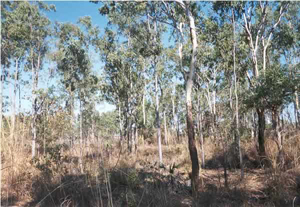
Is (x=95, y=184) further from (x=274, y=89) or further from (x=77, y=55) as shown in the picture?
(x=77, y=55)

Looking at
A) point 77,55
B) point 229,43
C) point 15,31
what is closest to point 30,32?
point 15,31

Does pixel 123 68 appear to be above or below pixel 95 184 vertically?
above

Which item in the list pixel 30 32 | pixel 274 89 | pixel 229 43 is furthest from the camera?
pixel 30 32

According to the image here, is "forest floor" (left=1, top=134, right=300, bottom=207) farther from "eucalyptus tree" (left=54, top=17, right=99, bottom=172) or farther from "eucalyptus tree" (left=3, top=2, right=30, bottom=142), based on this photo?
"eucalyptus tree" (left=3, top=2, right=30, bottom=142)

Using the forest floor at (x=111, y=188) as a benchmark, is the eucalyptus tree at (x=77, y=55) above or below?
above

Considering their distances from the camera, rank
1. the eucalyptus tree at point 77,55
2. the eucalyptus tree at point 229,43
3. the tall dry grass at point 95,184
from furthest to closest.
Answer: the eucalyptus tree at point 77,55, the eucalyptus tree at point 229,43, the tall dry grass at point 95,184

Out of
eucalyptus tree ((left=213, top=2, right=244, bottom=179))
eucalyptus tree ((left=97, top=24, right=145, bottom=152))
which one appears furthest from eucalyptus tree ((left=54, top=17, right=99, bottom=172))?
eucalyptus tree ((left=213, top=2, right=244, bottom=179))

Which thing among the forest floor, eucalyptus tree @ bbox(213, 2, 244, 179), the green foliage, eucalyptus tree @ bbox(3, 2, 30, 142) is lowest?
the forest floor

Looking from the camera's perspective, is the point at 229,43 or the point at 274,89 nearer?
the point at 274,89

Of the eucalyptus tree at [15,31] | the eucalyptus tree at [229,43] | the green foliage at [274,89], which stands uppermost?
A: the eucalyptus tree at [15,31]

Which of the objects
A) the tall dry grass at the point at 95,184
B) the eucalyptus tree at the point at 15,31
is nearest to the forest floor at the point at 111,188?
the tall dry grass at the point at 95,184

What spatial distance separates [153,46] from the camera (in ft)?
38.7

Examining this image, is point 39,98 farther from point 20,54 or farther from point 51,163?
point 51,163

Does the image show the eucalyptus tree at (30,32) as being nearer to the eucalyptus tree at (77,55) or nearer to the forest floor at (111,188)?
the eucalyptus tree at (77,55)
